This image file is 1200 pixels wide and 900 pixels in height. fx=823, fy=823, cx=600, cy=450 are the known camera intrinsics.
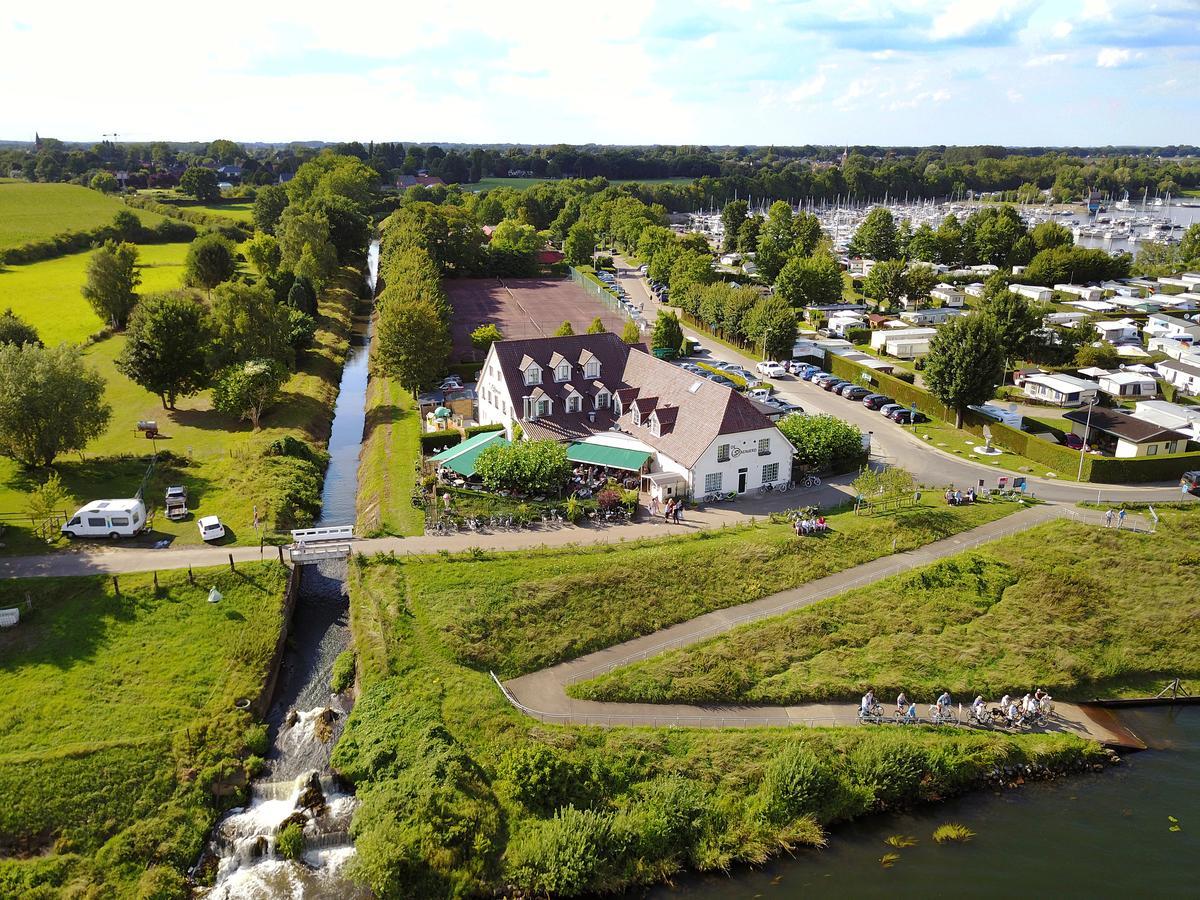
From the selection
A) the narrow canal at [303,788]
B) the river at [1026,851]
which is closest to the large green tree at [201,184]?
the narrow canal at [303,788]

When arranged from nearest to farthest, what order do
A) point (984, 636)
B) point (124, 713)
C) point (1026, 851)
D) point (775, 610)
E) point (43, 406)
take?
point (1026, 851), point (124, 713), point (984, 636), point (775, 610), point (43, 406)

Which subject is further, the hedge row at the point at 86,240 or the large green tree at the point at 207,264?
the hedge row at the point at 86,240

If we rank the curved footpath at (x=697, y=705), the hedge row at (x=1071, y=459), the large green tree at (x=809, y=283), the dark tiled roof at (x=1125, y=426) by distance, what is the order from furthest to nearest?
the large green tree at (x=809, y=283) < the dark tiled roof at (x=1125, y=426) < the hedge row at (x=1071, y=459) < the curved footpath at (x=697, y=705)

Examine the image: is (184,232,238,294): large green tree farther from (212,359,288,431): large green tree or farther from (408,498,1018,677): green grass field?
(408,498,1018,677): green grass field

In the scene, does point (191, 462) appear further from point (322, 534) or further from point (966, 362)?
point (966, 362)

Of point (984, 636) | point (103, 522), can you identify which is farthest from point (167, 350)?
point (984, 636)

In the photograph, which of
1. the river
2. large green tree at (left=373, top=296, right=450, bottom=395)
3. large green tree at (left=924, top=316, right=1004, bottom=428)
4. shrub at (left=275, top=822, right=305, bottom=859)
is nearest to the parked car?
large green tree at (left=924, top=316, right=1004, bottom=428)

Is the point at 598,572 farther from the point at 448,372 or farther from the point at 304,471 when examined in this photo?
the point at 448,372

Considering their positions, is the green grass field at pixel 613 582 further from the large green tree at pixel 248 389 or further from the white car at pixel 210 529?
the large green tree at pixel 248 389
